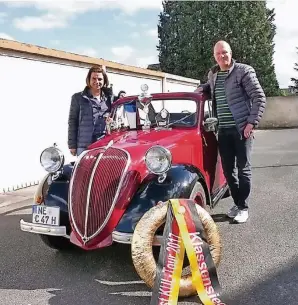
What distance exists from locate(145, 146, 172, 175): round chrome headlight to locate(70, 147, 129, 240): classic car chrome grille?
22cm

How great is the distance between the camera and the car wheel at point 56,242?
4074 millimetres

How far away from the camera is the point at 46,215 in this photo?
3.67m

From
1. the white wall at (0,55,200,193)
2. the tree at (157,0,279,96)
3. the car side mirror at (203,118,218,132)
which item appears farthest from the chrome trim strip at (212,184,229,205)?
the tree at (157,0,279,96)

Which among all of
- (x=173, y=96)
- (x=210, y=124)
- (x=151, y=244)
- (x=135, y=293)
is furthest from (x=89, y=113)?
(x=135, y=293)

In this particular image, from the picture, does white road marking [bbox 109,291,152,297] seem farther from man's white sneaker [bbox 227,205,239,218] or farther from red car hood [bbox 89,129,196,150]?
man's white sneaker [bbox 227,205,239,218]

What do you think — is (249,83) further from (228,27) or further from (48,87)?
(228,27)

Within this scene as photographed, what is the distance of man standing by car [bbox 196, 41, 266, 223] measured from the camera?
15.0 ft

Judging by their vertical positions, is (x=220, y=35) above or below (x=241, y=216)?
above

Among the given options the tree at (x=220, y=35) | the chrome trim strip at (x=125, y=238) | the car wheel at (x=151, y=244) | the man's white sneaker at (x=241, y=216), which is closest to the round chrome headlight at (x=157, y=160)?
the car wheel at (x=151, y=244)

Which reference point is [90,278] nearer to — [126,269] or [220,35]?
[126,269]

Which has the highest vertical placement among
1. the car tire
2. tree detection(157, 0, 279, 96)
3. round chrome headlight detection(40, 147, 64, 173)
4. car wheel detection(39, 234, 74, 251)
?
tree detection(157, 0, 279, 96)

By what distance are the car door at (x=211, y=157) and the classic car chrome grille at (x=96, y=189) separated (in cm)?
126

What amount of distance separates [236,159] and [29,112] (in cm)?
486

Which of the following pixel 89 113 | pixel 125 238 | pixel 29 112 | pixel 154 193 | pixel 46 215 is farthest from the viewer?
pixel 29 112
